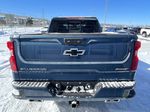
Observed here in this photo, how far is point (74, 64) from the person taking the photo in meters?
3.14

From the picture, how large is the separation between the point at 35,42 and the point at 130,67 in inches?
65.3

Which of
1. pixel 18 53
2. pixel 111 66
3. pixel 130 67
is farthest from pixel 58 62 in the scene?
pixel 130 67

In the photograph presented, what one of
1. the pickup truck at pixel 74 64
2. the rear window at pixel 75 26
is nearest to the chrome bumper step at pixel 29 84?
the pickup truck at pixel 74 64

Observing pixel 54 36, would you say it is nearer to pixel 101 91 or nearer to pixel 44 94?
pixel 44 94

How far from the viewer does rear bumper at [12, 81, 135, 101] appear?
3121mm

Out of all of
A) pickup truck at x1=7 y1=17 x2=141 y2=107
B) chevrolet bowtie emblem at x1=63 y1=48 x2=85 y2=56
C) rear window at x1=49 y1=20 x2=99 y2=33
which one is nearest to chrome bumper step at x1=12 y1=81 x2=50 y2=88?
pickup truck at x1=7 y1=17 x2=141 y2=107

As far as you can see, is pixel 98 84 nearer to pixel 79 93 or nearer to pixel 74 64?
pixel 79 93

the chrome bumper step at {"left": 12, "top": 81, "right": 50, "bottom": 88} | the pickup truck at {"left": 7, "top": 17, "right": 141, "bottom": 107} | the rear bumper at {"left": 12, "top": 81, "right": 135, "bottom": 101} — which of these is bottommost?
the rear bumper at {"left": 12, "top": 81, "right": 135, "bottom": 101}

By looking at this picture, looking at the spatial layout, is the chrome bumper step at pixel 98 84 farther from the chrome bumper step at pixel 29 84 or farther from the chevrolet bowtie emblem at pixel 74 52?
the chevrolet bowtie emblem at pixel 74 52

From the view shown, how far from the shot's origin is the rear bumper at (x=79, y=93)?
10.2 ft

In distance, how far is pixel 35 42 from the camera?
312 centimetres

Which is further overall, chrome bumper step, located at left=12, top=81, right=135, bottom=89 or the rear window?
the rear window

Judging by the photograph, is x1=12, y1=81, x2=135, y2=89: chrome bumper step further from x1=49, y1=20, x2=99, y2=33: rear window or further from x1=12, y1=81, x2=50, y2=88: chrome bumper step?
x1=49, y1=20, x2=99, y2=33: rear window

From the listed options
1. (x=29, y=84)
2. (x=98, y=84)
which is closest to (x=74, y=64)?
(x=98, y=84)
